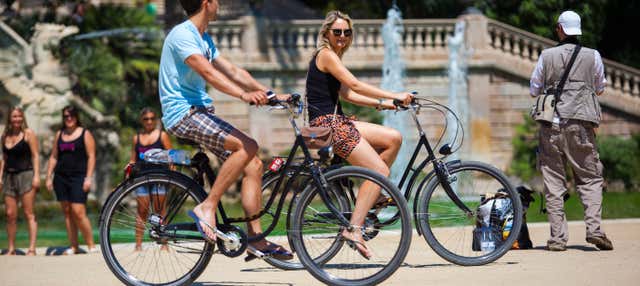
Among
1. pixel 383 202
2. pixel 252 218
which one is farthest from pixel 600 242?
pixel 252 218

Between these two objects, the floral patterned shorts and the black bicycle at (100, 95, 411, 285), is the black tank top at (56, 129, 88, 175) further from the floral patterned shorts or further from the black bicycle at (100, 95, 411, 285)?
the floral patterned shorts

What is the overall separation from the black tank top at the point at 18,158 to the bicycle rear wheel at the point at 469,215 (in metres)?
5.15

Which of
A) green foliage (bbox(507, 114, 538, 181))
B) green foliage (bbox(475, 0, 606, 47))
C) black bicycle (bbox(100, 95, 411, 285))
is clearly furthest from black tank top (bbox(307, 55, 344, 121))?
green foliage (bbox(475, 0, 606, 47))

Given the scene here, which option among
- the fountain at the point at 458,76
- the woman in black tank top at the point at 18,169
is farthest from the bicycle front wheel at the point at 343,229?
the fountain at the point at 458,76

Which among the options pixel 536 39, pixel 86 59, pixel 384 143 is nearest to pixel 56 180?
pixel 384 143

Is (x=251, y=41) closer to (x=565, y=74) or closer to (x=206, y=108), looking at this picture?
(x=565, y=74)

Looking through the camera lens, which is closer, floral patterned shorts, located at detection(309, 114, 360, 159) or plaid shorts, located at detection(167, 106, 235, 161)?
plaid shorts, located at detection(167, 106, 235, 161)

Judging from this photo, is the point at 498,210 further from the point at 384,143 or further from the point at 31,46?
the point at 31,46

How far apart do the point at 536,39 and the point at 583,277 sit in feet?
56.9

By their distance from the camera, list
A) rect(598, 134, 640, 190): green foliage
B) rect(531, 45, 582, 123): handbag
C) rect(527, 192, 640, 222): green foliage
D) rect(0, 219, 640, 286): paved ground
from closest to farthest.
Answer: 1. rect(0, 219, 640, 286): paved ground
2. rect(531, 45, 582, 123): handbag
3. rect(527, 192, 640, 222): green foliage
4. rect(598, 134, 640, 190): green foliage

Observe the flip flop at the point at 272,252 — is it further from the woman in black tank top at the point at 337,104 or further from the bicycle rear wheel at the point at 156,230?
the woman in black tank top at the point at 337,104

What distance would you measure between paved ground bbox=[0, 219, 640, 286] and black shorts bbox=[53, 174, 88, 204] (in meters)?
1.26

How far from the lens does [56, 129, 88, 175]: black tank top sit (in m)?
11.3

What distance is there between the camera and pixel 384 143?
25.6 ft
